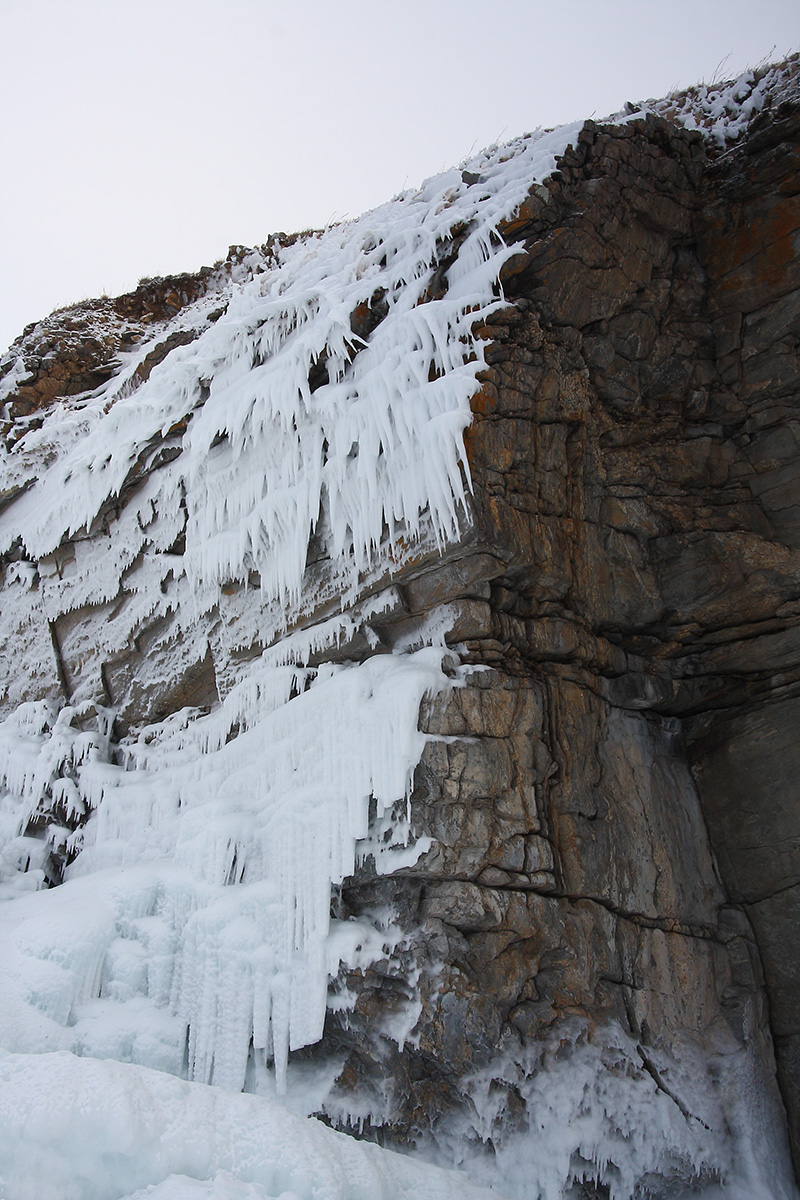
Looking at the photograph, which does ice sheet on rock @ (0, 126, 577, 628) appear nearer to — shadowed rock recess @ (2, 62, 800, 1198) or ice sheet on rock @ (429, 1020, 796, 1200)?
shadowed rock recess @ (2, 62, 800, 1198)

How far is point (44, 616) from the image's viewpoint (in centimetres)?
997

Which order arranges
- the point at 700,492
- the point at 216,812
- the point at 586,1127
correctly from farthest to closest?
the point at 700,492
the point at 216,812
the point at 586,1127

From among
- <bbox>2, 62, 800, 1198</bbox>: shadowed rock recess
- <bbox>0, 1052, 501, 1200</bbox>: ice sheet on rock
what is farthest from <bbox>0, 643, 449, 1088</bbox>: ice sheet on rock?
<bbox>0, 1052, 501, 1200</bbox>: ice sheet on rock

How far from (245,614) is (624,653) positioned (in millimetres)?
3675

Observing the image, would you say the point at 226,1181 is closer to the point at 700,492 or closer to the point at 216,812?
the point at 216,812

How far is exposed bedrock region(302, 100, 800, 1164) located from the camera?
19.8 ft

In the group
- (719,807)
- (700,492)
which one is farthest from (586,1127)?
(700,492)

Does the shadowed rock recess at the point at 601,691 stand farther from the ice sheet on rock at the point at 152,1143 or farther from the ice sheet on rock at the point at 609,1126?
the ice sheet on rock at the point at 152,1143

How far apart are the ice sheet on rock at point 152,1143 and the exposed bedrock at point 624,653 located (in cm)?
179

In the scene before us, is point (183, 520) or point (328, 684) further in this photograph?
point (183, 520)

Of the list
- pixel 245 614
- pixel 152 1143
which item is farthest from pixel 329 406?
pixel 152 1143

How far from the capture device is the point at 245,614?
8.09 m

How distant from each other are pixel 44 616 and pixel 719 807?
7.83 metres

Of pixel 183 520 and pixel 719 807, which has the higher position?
pixel 183 520
